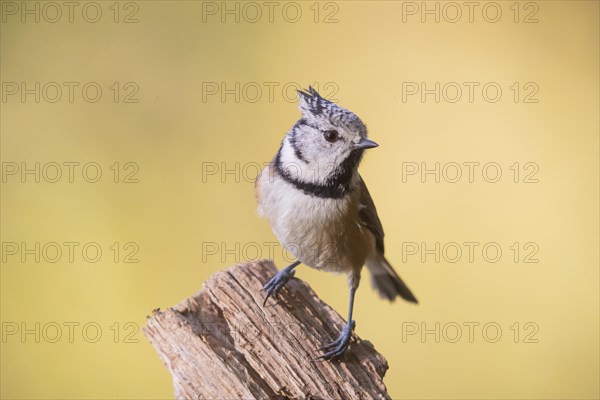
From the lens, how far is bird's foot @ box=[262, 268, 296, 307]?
8.59ft

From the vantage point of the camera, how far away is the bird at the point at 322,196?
242 cm

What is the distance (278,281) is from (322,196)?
372mm

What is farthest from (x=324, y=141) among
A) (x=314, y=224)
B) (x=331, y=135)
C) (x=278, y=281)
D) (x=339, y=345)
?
(x=339, y=345)

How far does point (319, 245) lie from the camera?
2.58 m

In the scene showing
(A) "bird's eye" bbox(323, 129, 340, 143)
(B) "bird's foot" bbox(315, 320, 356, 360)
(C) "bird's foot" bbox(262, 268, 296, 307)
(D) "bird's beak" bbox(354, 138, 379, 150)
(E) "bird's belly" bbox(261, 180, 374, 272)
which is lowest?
(B) "bird's foot" bbox(315, 320, 356, 360)

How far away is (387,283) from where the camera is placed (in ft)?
10.3

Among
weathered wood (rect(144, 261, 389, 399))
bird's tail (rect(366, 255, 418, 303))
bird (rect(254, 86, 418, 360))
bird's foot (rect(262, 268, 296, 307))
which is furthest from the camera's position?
bird's tail (rect(366, 255, 418, 303))

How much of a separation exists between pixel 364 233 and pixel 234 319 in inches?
22.1

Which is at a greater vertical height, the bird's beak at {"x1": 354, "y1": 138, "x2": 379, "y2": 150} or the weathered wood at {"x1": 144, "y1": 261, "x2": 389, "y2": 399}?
the bird's beak at {"x1": 354, "y1": 138, "x2": 379, "y2": 150}

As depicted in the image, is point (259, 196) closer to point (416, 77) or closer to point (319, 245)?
point (319, 245)

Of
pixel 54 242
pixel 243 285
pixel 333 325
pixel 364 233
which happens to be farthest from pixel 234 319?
pixel 54 242

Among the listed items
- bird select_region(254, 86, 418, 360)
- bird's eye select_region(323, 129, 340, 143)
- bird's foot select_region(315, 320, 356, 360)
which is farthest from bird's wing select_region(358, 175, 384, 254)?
bird's foot select_region(315, 320, 356, 360)

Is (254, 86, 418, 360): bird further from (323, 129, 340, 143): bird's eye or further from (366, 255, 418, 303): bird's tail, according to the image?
(366, 255, 418, 303): bird's tail

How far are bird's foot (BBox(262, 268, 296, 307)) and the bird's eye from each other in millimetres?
552
